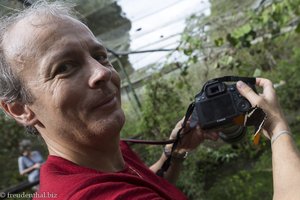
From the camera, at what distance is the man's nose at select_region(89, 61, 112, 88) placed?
3.49ft

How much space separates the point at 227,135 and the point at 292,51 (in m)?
4.93

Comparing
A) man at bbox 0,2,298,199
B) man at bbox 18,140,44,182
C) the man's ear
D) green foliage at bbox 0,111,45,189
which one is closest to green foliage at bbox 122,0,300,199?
→ man at bbox 18,140,44,182

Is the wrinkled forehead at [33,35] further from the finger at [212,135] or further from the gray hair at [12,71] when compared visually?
the finger at [212,135]

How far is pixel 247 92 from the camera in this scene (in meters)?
1.12

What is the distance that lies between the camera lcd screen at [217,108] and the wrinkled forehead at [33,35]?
0.48m

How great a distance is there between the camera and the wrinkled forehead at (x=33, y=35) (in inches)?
41.8

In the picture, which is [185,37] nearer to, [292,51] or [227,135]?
[227,135]

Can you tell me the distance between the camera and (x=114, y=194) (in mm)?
872

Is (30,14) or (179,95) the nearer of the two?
(30,14)

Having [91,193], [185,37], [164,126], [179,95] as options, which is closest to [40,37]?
[91,193]

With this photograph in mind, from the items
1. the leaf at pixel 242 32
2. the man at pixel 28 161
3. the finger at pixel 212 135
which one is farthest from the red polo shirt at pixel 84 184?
the man at pixel 28 161

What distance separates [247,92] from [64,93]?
0.55m

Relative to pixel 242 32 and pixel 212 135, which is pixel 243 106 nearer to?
pixel 212 135

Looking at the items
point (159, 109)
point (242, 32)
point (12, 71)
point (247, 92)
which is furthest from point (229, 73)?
point (12, 71)
